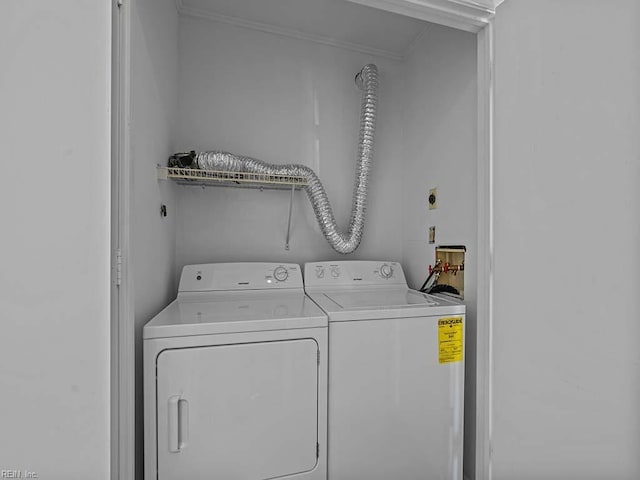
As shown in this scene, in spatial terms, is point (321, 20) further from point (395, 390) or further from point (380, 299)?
point (395, 390)

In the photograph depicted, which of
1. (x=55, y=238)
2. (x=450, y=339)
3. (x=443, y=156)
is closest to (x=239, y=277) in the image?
(x=55, y=238)

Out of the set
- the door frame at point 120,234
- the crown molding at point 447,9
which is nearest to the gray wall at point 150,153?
the door frame at point 120,234

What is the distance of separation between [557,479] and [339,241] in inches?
54.4

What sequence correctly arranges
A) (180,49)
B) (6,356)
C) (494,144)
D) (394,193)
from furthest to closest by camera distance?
(394,193) < (180,49) < (494,144) < (6,356)

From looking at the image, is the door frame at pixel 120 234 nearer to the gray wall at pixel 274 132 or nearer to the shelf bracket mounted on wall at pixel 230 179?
the shelf bracket mounted on wall at pixel 230 179

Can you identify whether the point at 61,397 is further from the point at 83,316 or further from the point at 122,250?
the point at 122,250

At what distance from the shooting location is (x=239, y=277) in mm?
1690

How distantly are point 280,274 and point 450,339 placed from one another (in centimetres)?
99

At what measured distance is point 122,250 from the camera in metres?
0.85

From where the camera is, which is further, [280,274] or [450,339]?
[280,274]

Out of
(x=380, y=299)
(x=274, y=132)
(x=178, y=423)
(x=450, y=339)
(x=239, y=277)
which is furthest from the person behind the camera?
(x=274, y=132)

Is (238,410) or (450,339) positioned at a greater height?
(450,339)

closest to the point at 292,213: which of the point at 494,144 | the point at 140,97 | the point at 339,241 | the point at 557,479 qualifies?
the point at 339,241

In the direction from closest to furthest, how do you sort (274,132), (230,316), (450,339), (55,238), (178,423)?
(55,238) < (178,423) < (230,316) < (450,339) < (274,132)
